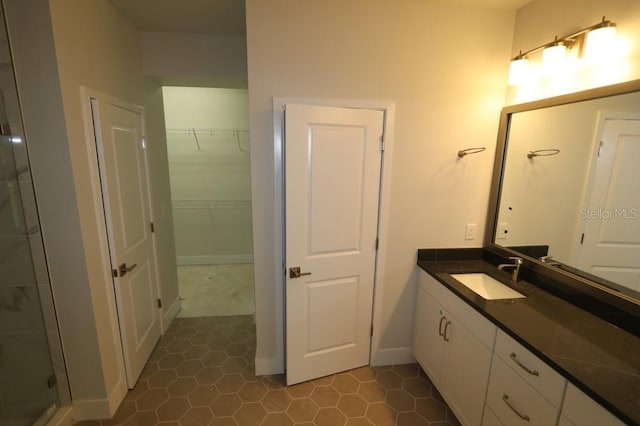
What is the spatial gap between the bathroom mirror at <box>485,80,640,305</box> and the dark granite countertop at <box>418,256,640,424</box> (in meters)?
0.21

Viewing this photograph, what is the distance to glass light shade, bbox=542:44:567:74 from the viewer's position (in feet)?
5.54

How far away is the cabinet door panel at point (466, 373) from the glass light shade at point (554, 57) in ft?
5.49

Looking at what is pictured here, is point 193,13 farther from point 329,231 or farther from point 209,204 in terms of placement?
point 209,204

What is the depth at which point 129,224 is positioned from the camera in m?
2.17

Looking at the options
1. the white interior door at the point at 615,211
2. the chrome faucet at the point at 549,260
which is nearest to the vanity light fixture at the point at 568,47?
the white interior door at the point at 615,211

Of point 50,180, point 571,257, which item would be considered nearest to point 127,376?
point 50,180

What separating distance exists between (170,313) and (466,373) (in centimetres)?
272

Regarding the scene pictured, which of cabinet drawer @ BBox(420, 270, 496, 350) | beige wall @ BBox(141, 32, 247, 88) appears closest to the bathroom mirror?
cabinet drawer @ BBox(420, 270, 496, 350)

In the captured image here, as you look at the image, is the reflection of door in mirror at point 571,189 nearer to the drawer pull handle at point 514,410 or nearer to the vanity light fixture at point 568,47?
the vanity light fixture at point 568,47

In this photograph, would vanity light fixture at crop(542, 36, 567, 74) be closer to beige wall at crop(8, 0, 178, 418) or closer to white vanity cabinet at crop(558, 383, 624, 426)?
white vanity cabinet at crop(558, 383, 624, 426)

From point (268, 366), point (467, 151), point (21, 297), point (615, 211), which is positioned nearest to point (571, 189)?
point (615, 211)

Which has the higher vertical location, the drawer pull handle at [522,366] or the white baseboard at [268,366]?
the drawer pull handle at [522,366]

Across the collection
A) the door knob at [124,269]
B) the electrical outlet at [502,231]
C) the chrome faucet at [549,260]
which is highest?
the electrical outlet at [502,231]

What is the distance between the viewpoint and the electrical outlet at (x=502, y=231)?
7.20 feet
